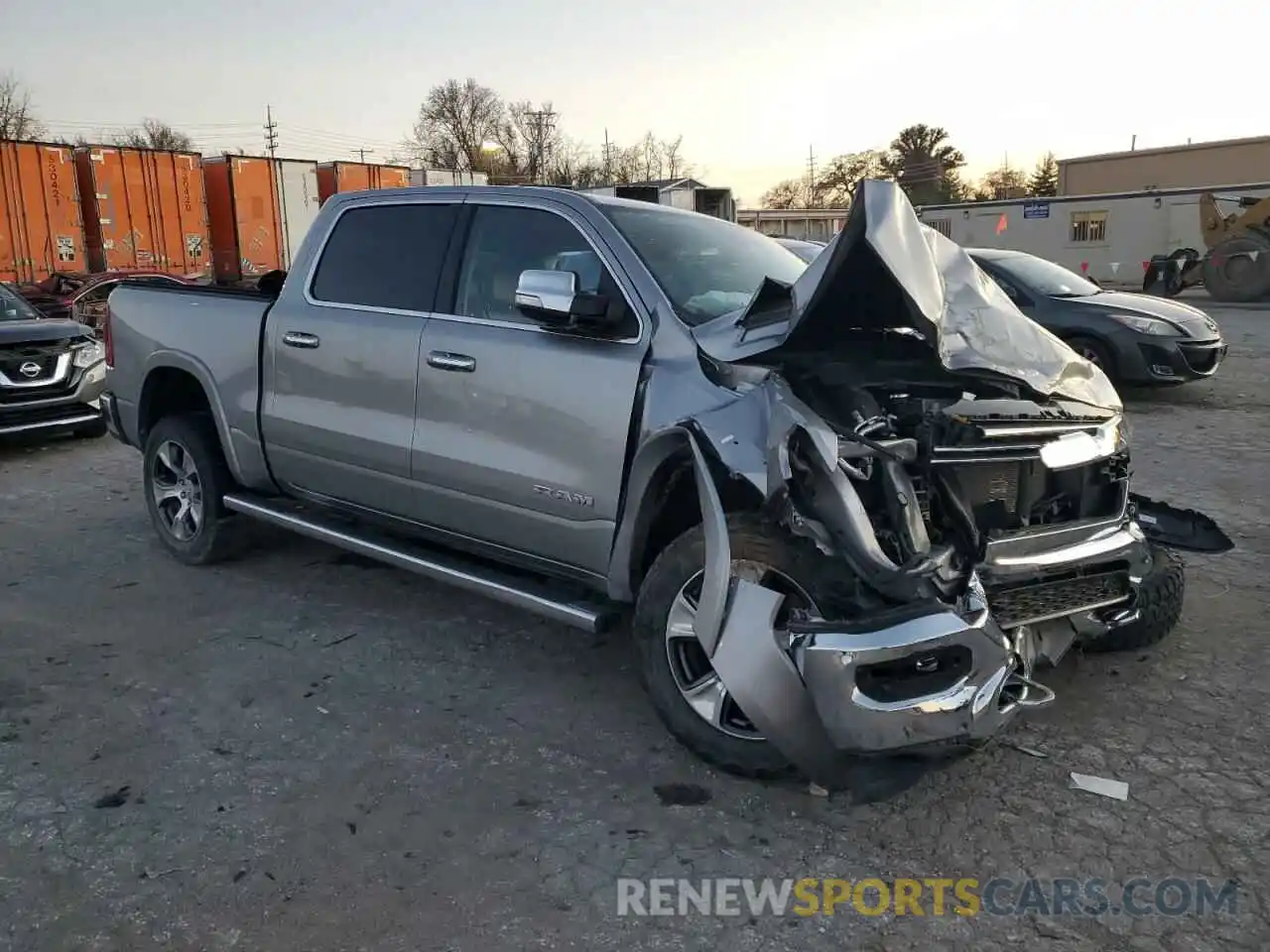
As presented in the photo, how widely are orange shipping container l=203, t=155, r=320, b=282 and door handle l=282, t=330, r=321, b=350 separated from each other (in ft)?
68.0

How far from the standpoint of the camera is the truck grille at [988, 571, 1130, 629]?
127 inches

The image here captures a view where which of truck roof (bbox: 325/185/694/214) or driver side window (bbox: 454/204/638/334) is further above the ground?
truck roof (bbox: 325/185/694/214)

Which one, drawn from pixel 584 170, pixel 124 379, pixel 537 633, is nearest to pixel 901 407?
pixel 537 633

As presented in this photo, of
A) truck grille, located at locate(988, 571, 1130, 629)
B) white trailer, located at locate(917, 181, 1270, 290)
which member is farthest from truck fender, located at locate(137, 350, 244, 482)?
white trailer, located at locate(917, 181, 1270, 290)

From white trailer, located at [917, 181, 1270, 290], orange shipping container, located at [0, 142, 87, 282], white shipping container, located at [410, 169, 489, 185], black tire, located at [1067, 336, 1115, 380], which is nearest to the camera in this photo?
black tire, located at [1067, 336, 1115, 380]

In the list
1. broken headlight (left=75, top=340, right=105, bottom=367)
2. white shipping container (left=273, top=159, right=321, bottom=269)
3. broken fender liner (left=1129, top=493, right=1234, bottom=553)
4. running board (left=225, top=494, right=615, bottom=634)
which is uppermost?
white shipping container (left=273, top=159, right=321, bottom=269)

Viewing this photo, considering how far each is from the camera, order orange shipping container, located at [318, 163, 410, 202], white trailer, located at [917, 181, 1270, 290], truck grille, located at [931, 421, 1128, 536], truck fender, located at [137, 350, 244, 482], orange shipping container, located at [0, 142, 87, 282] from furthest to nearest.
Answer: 1. orange shipping container, located at [318, 163, 410, 202]
2. white trailer, located at [917, 181, 1270, 290]
3. orange shipping container, located at [0, 142, 87, 282]
4. truck fender, located at [137, 350, 244, 482]
5. truck grille, located at [931, 421, 1128, 536]

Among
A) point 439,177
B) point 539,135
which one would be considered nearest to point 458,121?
point 539,135

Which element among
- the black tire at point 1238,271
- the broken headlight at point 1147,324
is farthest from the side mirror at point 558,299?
the black tire at point 1238,271

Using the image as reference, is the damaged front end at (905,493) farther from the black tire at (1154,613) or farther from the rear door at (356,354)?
the rear door at (356,354)

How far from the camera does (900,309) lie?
335 centimetres

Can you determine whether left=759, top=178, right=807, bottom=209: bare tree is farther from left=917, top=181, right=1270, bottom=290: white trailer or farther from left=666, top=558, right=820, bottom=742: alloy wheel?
left=666, top=558, right=820, bottom=742: alloy wheel

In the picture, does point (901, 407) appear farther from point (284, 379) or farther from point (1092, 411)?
point (284, 379)

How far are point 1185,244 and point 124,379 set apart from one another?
26.1 m
